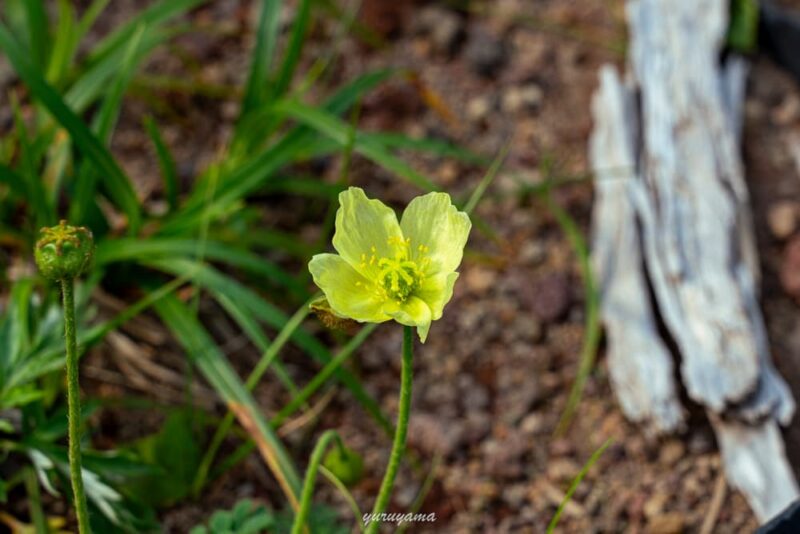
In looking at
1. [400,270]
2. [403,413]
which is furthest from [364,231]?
[403,413]

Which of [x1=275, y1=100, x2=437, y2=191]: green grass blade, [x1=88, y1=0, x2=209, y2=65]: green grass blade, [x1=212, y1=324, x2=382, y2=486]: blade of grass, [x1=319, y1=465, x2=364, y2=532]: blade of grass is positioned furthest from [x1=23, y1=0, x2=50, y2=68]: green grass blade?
[x1=319, y1=465, x2=364, y2=532]: blade of grass

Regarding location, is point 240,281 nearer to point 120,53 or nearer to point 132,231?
point 132,231

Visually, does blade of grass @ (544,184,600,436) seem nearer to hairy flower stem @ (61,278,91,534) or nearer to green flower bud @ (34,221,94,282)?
hairy flower stem @ (61,278,91,534)

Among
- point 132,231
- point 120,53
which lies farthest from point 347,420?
point 120,53

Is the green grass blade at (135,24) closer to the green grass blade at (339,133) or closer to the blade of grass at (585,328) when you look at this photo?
the green grass blade at (339,133)

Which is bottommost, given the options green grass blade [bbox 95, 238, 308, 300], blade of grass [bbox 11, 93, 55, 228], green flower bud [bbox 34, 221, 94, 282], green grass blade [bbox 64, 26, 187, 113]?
green grass blade [bbox 95, 238, 308, 300]
